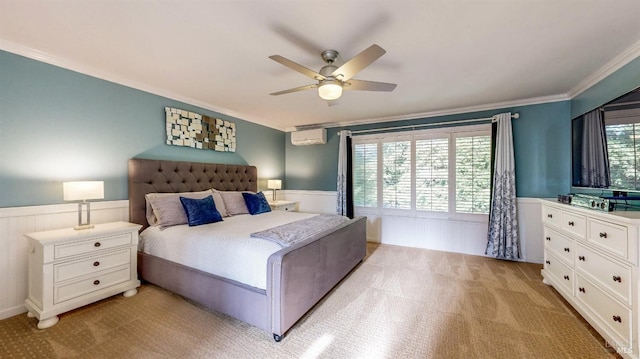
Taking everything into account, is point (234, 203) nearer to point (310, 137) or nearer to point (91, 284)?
point (91, 284)

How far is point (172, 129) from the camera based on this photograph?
3332 mm

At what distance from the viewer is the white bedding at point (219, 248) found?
2.01 meters

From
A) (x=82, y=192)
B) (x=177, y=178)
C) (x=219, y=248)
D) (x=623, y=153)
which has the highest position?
(x=623, y=153)

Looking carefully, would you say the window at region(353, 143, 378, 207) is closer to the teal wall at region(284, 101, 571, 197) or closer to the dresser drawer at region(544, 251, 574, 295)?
the teal wall at region(284, 101, 571, 197)

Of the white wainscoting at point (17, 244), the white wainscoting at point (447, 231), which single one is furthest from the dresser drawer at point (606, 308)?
the white wainscoting at point (17, 244)

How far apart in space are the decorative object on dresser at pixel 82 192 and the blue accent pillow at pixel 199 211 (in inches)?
29.9

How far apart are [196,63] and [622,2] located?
331 cm

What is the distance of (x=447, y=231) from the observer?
4.14 m

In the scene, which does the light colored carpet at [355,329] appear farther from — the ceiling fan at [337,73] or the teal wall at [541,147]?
the ceiling fan at [337,73]

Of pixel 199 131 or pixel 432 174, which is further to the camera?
pixel 432 174

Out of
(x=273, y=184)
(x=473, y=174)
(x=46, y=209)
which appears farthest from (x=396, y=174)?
(x=46, y=209)

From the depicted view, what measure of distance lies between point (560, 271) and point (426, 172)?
2.14m

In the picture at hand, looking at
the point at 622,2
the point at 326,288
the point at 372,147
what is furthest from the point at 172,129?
the point at 622,2

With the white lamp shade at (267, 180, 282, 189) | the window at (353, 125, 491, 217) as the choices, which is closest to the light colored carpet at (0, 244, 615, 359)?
the window at (353, 125, 491, 217)
